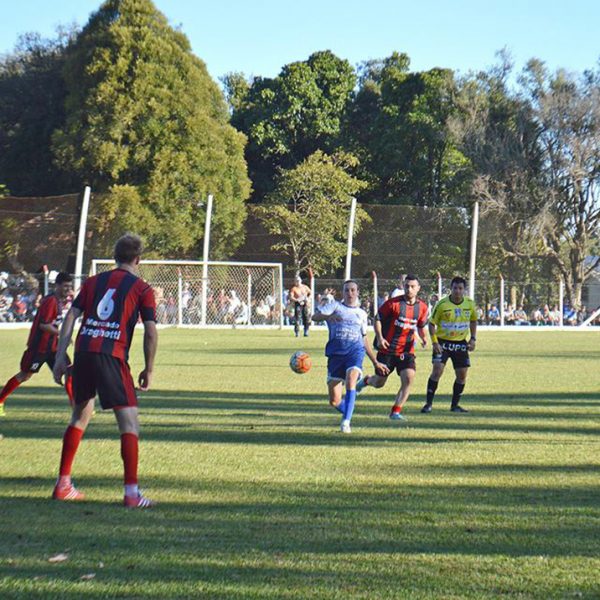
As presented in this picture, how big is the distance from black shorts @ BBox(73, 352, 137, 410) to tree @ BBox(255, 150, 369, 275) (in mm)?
42904

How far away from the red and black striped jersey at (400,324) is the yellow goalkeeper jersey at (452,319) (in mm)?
1236

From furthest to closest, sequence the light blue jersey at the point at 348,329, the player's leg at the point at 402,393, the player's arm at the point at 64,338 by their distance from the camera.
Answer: the player's leg at the point at 402,393
the light blue jersey at the point at 348,329
the player's arm at the point at 64,338

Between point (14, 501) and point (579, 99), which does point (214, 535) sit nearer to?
point (14, 501)

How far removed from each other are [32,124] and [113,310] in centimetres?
5169

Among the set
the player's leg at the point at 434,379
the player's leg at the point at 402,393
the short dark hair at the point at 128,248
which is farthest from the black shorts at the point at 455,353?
the short dark hair at the point at 128,248

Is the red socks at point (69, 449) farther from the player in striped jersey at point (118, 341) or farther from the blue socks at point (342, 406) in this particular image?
the blue socks at point (342, 406)

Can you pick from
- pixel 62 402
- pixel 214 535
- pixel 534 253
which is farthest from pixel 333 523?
pixel 534 253

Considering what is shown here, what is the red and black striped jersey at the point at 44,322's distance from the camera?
41.7 feet

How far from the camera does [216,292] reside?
4516cm

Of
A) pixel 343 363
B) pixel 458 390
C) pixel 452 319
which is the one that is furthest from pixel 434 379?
pixel 343 363

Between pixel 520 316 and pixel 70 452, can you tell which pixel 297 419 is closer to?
pixel 70 452

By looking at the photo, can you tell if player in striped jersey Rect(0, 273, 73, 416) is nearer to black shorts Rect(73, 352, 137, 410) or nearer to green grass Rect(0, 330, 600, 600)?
green grass Rect(0, 330, 600, 600)

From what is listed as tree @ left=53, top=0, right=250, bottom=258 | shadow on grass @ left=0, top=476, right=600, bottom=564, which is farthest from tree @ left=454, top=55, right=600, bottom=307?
shadow on grass @ left=0, top=476, right=600, bottom=564

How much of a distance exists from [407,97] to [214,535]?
5735 centimetres
